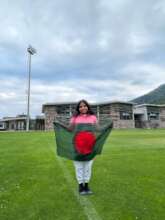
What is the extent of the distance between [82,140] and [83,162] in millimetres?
437

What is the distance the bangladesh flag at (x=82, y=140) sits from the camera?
4.20m

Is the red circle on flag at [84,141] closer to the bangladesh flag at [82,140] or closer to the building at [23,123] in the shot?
the bangladesh flag at [82,140]

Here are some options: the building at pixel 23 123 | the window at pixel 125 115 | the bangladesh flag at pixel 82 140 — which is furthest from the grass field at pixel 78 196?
the building at pixel 23 123

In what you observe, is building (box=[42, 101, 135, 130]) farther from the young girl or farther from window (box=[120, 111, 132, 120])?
the young girl

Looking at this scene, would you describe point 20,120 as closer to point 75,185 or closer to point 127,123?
point 127,123

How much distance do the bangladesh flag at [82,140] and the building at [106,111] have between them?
38.8 meters

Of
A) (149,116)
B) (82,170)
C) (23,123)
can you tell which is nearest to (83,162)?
(82,170)

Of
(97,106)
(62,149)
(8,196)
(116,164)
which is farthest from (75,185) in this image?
(97,106)

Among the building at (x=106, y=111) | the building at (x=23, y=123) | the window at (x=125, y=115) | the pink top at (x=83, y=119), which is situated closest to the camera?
the pink top at (x=83, y=119)

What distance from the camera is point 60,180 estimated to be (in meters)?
5.16

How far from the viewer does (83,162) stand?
413cm

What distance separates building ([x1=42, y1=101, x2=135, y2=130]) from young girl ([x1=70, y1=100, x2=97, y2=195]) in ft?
128

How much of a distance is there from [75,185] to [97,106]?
135 feet

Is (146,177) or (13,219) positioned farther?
(146,177)
